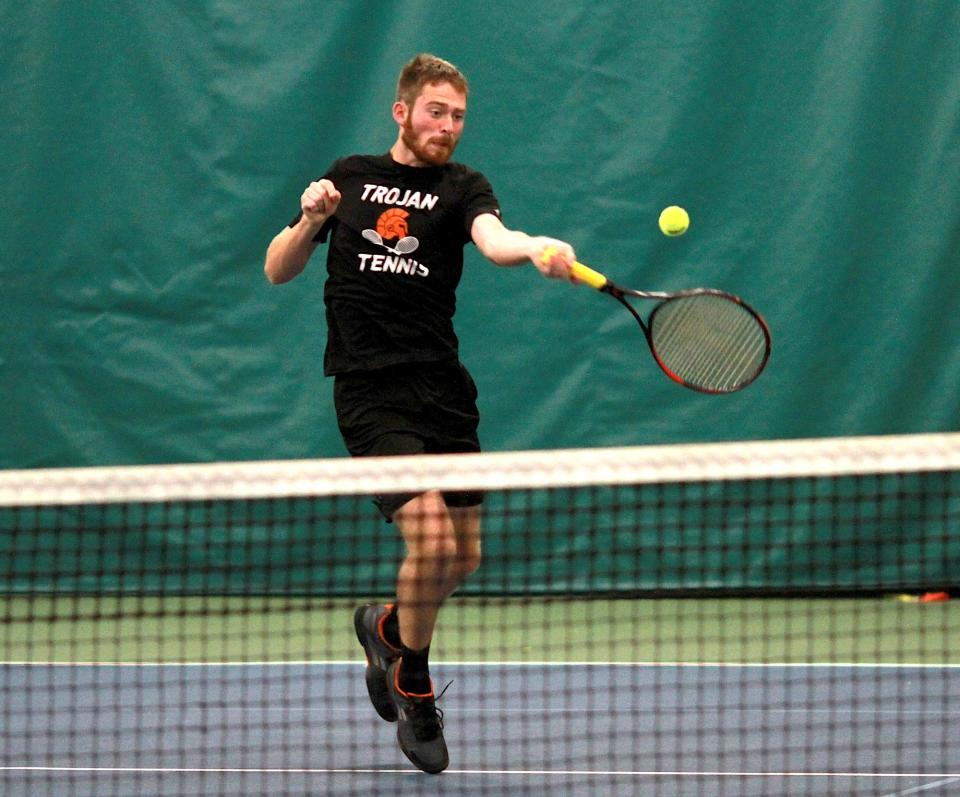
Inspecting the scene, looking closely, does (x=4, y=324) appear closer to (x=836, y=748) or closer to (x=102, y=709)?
(x=102, y=709)

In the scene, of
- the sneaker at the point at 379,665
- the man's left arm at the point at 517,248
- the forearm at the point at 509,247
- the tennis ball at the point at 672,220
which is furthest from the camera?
the tennis ball at the point at 672,220

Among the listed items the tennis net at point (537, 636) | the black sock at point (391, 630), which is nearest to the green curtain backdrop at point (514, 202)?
the tennis net at point (537, 636)

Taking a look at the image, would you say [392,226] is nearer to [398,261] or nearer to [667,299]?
[398,261]

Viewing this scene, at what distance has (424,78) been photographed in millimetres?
3602

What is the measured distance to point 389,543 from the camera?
6371 millimetres

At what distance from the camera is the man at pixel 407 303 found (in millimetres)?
3592

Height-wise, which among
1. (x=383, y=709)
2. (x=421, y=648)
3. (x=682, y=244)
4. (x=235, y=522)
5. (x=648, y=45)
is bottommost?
(x=235, y=522)

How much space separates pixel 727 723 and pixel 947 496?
2.36m

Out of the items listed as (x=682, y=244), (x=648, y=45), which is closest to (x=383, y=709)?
(x=682, y=244)

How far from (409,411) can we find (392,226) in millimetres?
436

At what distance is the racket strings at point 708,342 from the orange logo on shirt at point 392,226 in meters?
0.63

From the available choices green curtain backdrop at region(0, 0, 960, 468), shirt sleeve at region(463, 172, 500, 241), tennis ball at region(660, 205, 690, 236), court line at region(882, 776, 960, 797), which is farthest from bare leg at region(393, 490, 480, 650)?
green curtain backdrop at region(0, 0, 960, 468)

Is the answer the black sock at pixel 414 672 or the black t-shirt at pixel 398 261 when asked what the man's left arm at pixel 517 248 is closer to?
the black t-shirt at pixel 398 261

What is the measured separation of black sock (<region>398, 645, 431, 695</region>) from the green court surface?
1.10 metres
